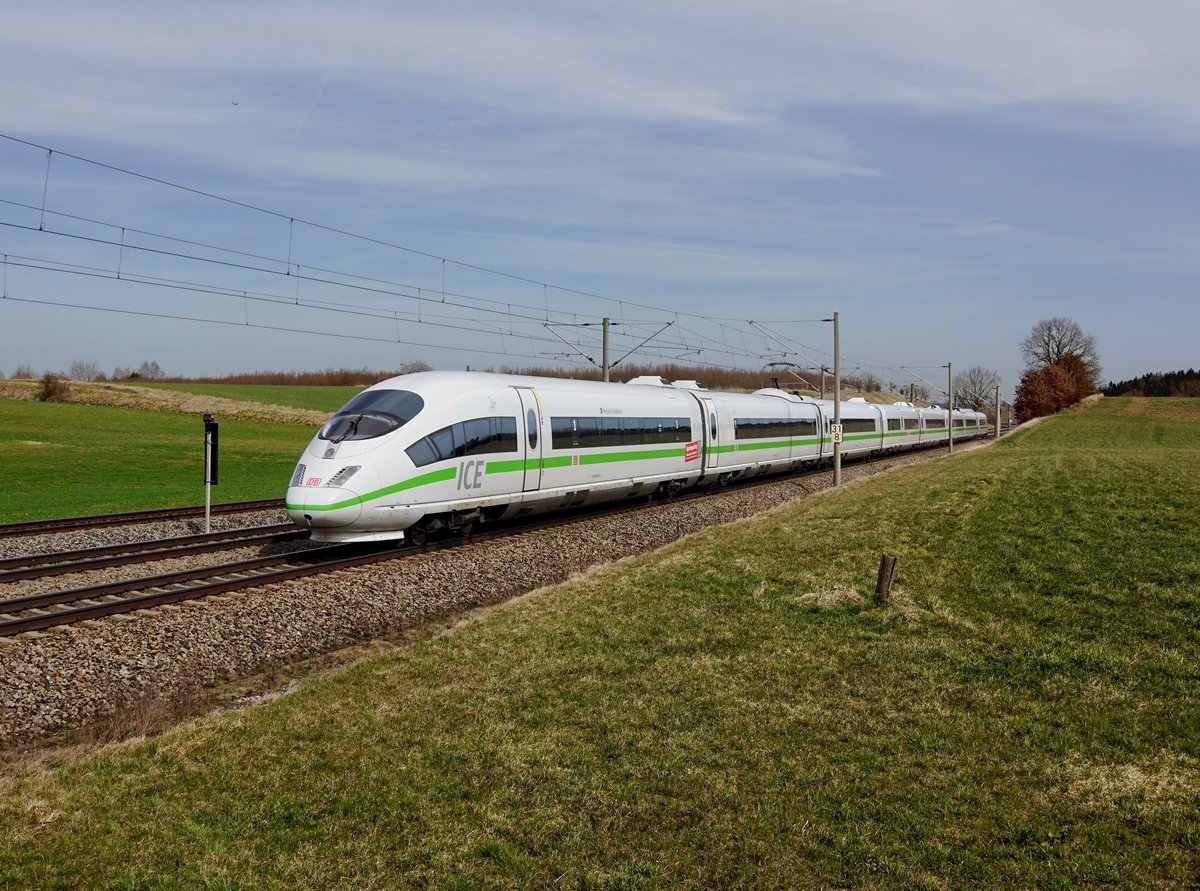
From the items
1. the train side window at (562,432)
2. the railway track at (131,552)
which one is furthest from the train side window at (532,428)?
the railway track at (131,552)

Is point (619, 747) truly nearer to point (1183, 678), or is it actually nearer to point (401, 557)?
point (1183, 678)

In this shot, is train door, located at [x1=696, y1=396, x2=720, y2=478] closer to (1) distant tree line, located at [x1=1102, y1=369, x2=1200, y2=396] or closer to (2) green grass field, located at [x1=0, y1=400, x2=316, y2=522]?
(2) green grass field, located at [x1=0, y1=400, x2=316, y2=522]

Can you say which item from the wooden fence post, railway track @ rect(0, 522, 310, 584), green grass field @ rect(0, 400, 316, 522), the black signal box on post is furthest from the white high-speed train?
green grass field @ rect(0, 400, 316, 522)

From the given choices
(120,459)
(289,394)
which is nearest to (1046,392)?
(289,394)

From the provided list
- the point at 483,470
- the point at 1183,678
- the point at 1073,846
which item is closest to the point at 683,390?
the point at 483,470

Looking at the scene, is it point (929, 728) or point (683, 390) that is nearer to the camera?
point (929, 728)

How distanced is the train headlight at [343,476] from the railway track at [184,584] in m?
1.38

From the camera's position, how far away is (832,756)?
7.41m

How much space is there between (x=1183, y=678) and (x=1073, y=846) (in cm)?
380

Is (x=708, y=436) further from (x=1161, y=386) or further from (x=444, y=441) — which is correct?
(x=1161, y=386)

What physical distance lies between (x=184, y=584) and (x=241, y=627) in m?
2.86

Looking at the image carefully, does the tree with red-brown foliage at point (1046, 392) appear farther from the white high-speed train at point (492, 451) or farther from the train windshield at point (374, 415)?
the train windshield at point (374, 415)

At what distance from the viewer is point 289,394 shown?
91938mm

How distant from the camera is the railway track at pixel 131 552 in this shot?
48.6ft
